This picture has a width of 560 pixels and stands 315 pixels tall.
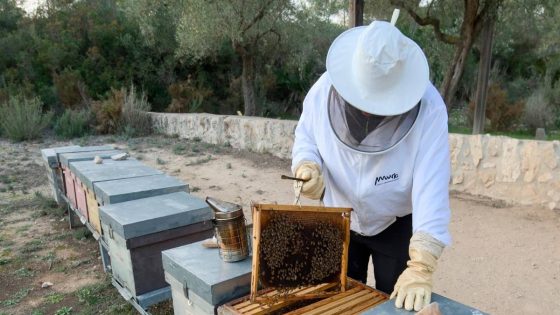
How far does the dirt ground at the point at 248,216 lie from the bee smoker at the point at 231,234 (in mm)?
1418

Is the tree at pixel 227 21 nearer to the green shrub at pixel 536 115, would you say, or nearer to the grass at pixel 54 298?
the green shrub at pixel 536 115


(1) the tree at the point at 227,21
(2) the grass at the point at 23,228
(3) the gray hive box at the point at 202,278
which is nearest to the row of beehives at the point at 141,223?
(3) the gray hive box at the point at 202,278

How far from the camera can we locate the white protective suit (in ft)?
4.72

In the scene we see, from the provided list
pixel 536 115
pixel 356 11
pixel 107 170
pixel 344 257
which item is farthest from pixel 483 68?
pixel 344 257

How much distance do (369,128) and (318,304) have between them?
1.98 feet

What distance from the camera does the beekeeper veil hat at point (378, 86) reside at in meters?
1.41

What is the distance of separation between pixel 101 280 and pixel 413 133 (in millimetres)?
2677

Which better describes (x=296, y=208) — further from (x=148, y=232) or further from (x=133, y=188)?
(x=133, y=188)

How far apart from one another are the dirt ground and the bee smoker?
4.65 ft

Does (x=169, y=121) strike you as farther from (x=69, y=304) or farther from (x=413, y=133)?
(x=413, y=133)

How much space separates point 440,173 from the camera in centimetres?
145

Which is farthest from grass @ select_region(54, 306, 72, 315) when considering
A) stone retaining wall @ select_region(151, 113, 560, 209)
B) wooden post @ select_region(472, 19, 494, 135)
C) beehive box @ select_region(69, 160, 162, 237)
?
wooden post @ select_region(472, 19, 494, 135)

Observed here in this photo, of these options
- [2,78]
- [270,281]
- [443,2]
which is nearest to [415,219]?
[270,281]

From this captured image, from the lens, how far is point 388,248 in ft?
5.75
